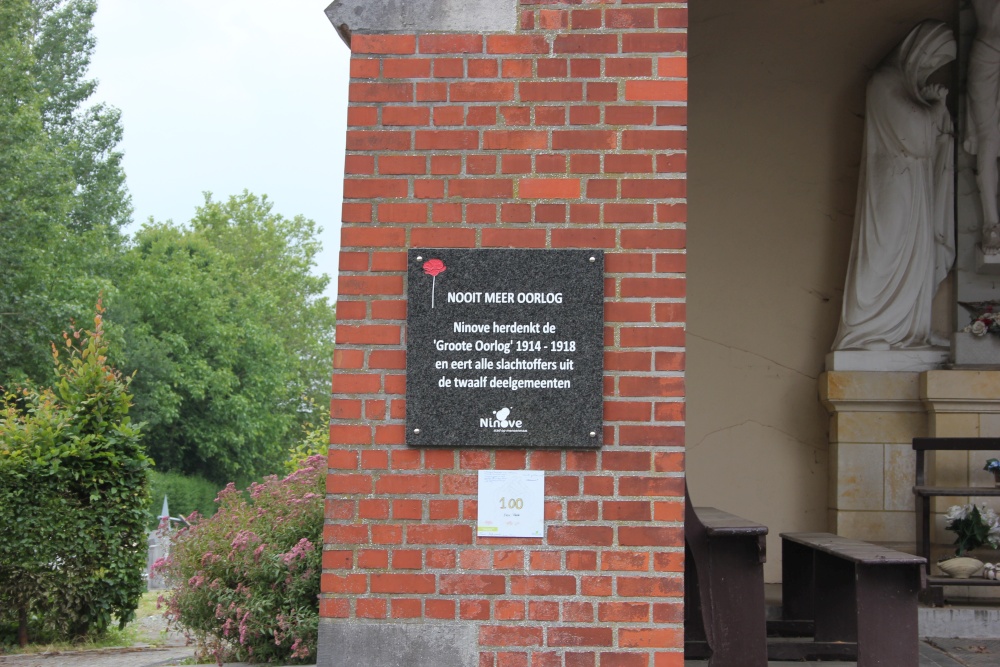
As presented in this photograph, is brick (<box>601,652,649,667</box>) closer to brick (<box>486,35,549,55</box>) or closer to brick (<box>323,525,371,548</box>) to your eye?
brick (<box>323,525,371,548</box>)

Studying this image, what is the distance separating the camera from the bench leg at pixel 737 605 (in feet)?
15.6

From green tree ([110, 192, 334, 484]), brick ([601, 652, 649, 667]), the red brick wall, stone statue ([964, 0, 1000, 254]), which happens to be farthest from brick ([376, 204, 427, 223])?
green tree ([110, 192, 334, 484])

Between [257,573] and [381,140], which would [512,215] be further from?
[257,573]

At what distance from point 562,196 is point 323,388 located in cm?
5564

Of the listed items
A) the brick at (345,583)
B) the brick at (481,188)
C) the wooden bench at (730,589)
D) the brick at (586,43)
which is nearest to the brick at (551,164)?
the brick at (481,188)

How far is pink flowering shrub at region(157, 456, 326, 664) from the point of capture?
19.2 ft

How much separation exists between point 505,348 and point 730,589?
71.6 inches

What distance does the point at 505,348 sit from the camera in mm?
3678

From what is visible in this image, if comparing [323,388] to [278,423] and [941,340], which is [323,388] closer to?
[278,423]

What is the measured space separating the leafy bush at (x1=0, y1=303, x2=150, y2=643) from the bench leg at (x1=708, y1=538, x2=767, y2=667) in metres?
5.46

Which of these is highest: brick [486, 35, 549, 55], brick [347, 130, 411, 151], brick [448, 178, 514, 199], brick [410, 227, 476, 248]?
brick [486, 35, 549, 55]

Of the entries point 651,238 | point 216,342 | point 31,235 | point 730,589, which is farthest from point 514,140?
point 216,342

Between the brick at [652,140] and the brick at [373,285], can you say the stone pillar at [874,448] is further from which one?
the brick at [373,285]

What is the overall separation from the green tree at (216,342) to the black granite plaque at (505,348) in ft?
117
